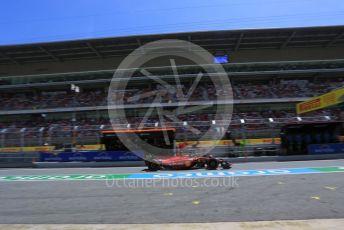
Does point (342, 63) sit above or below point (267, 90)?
above

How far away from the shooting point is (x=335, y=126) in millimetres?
29266

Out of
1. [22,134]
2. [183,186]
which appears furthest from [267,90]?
[183,186]

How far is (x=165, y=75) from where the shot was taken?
49.2m

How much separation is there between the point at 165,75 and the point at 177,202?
132 ft

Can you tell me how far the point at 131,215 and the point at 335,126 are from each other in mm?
24634

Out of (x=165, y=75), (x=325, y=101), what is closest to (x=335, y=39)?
(x=325, y=101)

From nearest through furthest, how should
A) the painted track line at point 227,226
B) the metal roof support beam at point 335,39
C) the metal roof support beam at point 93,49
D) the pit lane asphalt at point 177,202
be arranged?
the painted track line at point 227,226 < the pit lane asphalt at point 177,202 < the metal roof support beam at point 335,39 < the metal roof support beam at point 93,49

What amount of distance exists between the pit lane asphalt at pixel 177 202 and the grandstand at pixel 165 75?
104 ft

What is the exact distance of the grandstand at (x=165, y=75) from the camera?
46.9 metres

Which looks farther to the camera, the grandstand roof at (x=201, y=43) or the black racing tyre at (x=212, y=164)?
the grandstand roof at (x=201, y=43)

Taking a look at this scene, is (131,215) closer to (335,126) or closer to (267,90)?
(335,126)

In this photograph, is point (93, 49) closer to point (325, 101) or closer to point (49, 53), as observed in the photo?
point (49, 53)

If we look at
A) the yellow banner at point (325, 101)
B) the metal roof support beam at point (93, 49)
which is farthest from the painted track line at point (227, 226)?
the metal roof support beam at point (93, 49)

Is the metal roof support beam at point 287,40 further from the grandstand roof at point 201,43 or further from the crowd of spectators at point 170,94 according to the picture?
the crowd of spectators at point 170,94
